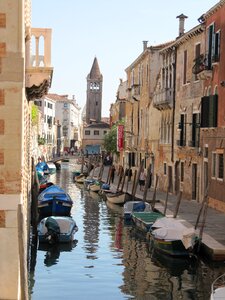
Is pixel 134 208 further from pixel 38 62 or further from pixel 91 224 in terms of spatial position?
pixel 38 62

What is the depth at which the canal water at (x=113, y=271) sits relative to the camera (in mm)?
12523

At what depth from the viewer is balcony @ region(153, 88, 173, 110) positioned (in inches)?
Result: 1167

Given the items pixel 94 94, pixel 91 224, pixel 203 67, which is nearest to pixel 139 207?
pixel 91 224

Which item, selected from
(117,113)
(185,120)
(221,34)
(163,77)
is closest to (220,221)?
(221,34)

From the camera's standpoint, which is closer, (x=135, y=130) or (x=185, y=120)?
(x=185, y=120)

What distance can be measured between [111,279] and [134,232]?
704 centimetres

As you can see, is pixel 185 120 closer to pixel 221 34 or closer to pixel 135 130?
pixel 221 34

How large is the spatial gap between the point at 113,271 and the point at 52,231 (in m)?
3.77

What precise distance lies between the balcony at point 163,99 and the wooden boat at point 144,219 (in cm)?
894

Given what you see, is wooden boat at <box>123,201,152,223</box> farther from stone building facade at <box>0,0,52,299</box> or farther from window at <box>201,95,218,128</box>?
stone building facade at <box>0,0,52,299</box>

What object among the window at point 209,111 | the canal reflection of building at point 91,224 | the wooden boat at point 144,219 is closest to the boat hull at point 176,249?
the canal reflection of building at point 91,224

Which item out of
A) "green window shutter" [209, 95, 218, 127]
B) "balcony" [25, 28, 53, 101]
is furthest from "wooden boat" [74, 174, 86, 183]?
"balcony" [25, 28, 53, 101]

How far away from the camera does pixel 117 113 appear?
6331 cm

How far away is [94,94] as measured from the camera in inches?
4323
